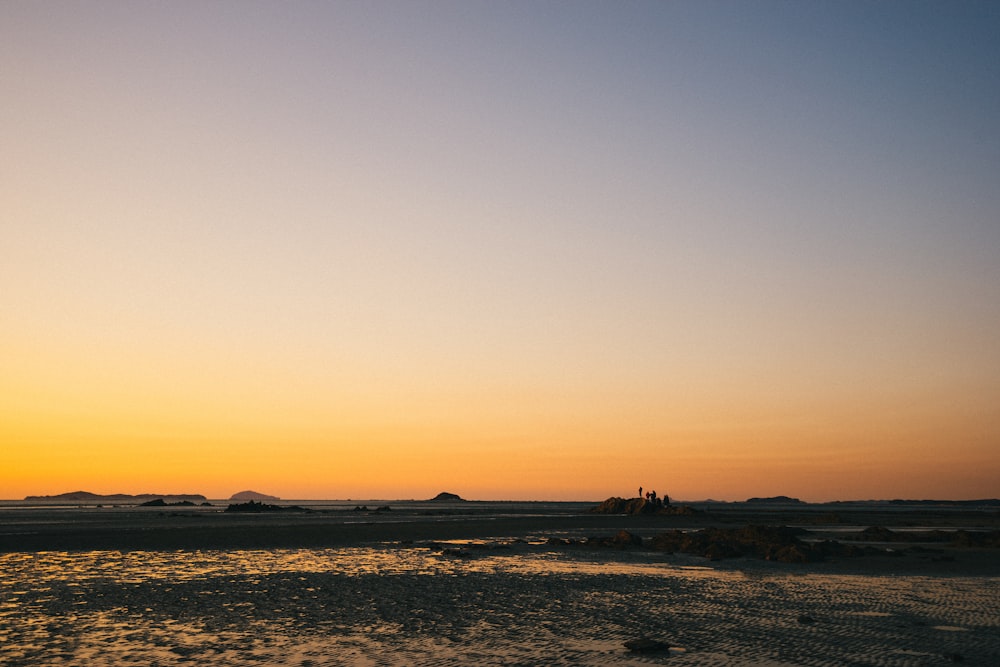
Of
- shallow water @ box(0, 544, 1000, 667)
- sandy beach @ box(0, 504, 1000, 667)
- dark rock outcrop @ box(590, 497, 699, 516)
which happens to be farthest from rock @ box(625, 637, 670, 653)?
dark rock outcrop @ box(590, 497, 699, 516)

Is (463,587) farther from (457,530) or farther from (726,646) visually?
(457,530)

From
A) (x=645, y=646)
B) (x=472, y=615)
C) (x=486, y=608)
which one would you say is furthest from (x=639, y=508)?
(x=645, y=646)

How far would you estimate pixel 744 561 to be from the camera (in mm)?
33281

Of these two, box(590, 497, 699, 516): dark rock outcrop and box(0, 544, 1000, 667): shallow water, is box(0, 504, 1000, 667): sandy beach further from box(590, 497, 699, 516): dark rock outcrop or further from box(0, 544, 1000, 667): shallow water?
box(590, 497, 699, 516): dark rock outcrop

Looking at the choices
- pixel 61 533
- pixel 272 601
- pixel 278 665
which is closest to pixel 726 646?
pixel 278 665

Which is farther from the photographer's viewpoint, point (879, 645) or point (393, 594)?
point (393, 594)

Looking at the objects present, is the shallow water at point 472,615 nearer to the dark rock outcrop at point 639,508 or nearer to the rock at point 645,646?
the rock at point 645,646

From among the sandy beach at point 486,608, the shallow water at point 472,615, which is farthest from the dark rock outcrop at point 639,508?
the shallow water at point 472,615

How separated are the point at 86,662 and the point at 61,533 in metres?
41.2

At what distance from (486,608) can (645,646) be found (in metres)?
6.33

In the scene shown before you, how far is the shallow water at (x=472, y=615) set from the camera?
1470 cm

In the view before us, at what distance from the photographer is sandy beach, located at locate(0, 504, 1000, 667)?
48.5 ft

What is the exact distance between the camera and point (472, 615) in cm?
1927

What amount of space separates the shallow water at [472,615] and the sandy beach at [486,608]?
7cm
